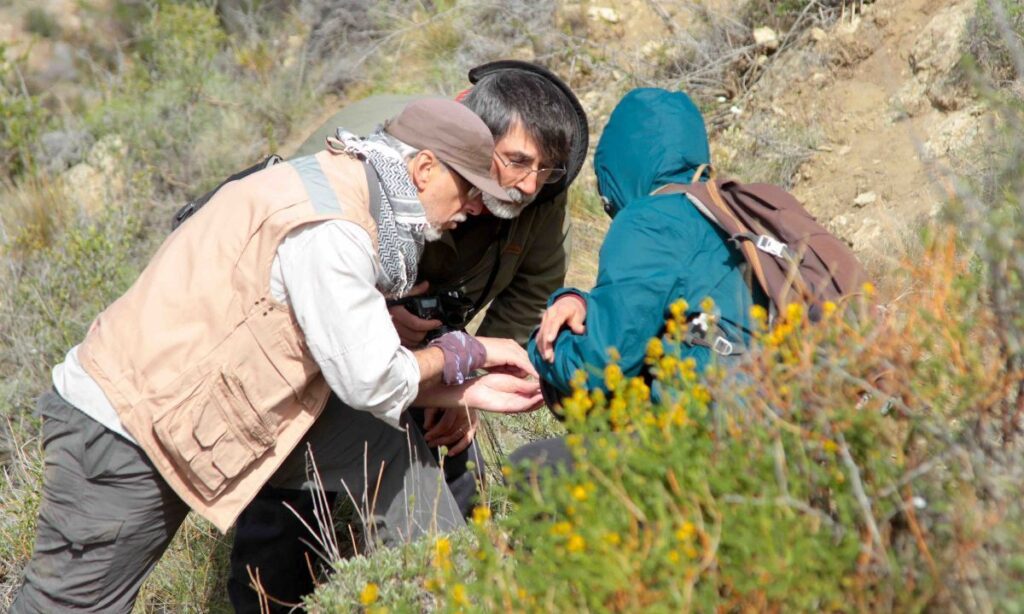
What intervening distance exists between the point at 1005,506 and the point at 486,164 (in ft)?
5.55

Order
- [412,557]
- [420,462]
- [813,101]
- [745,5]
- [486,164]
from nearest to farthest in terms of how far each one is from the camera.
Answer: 1. [412,557]
2. [486,164]
3. [420,462]
4. [813,101]
5. [745,5]

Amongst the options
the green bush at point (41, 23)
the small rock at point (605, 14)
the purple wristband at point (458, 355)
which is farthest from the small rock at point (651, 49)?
the green bush at point (41, 23)

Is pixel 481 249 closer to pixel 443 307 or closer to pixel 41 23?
pixel 443 307

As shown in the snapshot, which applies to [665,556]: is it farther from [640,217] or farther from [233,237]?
[233,237]

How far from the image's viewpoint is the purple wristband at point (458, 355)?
305cm

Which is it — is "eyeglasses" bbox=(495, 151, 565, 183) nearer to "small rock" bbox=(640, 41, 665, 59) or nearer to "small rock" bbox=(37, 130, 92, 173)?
"small rock" bbox=(640, 41, 665, 59)

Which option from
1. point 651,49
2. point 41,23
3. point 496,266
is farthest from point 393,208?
point 41,23

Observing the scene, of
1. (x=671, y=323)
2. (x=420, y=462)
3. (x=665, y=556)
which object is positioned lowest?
(x=420, y=462)

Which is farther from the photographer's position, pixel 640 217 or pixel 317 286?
pixel 640 217

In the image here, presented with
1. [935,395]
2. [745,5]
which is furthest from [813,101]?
[935,395]

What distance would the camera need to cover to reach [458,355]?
3068mm

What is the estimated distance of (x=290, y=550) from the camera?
3.51 metres

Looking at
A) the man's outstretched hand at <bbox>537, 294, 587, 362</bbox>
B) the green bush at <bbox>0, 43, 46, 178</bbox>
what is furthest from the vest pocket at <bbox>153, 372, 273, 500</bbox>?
the green bush at <bbox>0, 43, 46, 178</bbox>

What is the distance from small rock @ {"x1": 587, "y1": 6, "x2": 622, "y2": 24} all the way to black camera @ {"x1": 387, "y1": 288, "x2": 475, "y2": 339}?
427 cm
